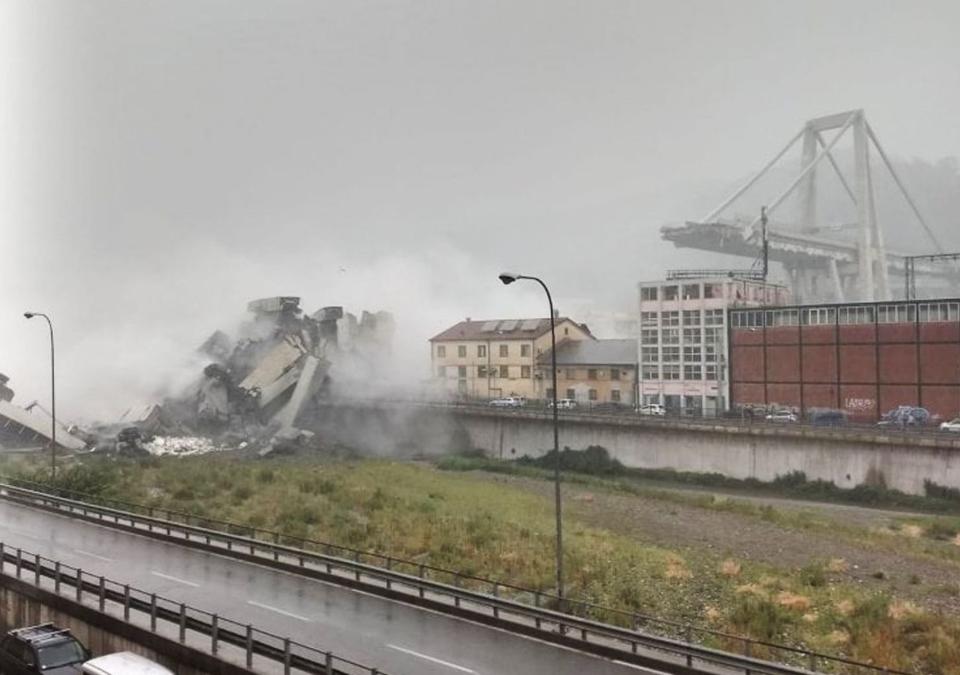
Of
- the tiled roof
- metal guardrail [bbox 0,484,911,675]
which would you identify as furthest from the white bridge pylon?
metal guardrail [bbox 0,484,911,675]

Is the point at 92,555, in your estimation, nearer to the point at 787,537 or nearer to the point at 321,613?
the point at 321,613

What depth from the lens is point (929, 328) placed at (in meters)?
50.0

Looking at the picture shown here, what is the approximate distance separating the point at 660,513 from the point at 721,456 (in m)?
12.1

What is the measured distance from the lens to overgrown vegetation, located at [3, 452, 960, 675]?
20.5 meters

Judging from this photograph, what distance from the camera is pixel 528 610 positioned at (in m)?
17.1

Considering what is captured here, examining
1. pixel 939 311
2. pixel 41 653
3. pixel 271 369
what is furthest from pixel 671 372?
pixel 41 653

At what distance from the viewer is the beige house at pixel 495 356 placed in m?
74.9

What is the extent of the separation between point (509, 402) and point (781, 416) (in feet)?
75.4

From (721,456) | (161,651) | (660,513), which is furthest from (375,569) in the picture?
(721,456)


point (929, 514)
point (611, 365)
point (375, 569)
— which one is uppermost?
point (611, 365)

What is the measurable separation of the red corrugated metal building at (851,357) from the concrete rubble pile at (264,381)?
34.5m

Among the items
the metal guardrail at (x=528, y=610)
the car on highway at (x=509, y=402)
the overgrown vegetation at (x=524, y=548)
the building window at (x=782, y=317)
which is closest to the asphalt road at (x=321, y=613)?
the metal guardrail at (x=528, y=610)

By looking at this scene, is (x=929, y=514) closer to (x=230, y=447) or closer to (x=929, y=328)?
(x=929, y=328)

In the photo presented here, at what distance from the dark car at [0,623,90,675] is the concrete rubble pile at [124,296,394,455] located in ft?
150
